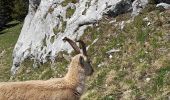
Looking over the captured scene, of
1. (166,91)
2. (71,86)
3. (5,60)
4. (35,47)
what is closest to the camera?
(71,86)

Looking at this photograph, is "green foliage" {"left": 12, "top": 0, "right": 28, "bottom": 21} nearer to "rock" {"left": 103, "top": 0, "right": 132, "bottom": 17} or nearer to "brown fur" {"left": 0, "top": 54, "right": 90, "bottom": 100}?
"rock" {"left": 103, "top": 0, "right": 132, "bottom": 17}

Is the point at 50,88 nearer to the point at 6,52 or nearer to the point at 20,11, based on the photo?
the point at 6,52

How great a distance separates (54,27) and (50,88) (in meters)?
11.5

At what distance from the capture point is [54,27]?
992 inches

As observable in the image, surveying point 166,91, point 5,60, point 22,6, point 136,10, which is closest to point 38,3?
point 5,60

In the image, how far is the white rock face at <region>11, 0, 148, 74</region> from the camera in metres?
23.1

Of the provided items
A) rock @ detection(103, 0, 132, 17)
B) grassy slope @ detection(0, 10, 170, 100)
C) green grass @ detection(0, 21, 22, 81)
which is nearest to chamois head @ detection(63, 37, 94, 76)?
grassy slope @ detection(0, 10, 170, 100)

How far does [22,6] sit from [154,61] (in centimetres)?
4842

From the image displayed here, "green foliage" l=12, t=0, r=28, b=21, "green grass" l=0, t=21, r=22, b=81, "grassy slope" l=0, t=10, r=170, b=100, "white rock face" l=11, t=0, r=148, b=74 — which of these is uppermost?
"grassy slope" l=0, t=10, r=170, b=100

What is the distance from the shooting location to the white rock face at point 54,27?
23125mm

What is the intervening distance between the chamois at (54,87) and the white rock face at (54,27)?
25.2 ft

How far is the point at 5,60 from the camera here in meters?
37.8

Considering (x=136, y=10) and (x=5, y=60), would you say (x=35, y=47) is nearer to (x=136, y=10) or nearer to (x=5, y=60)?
(x=136, y=10)

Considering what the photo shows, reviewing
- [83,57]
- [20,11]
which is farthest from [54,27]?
[20,11]
